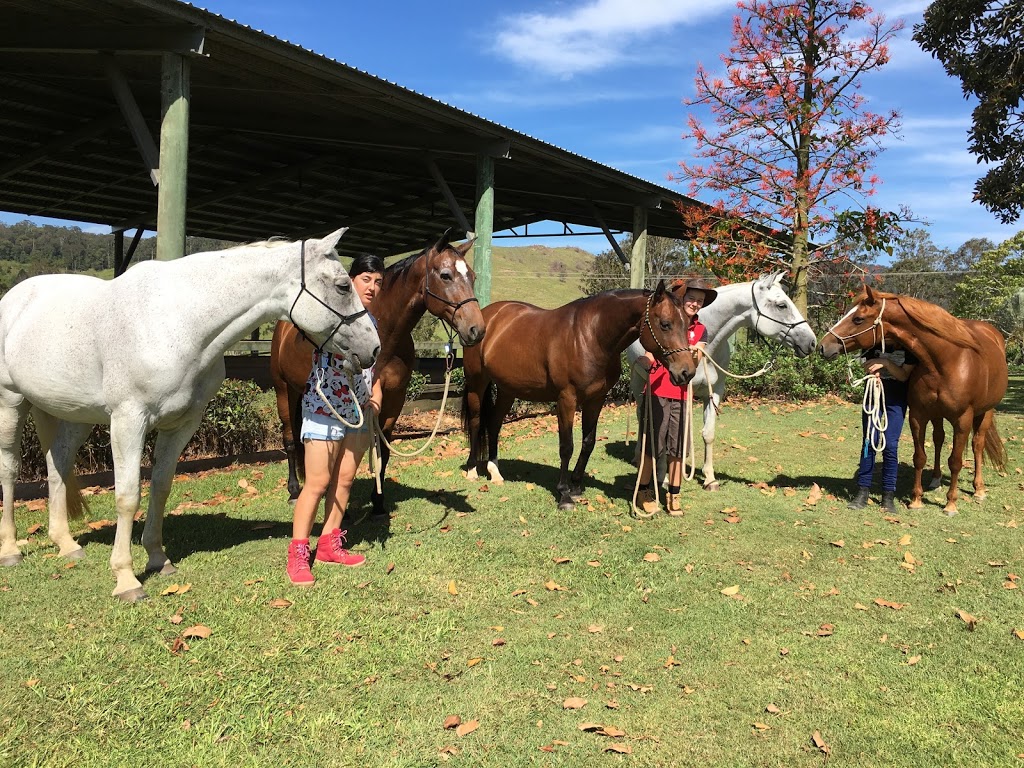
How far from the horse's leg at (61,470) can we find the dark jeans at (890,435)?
644 centimetres

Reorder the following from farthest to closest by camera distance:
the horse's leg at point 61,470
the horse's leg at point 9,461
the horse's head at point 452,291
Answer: the horse's head at point 452,291
the horse's leg at point 61,470
the horse's leg at point 9,461

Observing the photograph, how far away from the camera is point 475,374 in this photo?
7262 mm

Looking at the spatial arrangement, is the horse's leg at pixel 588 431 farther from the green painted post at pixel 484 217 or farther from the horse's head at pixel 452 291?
the green painted post at pixel 484 217

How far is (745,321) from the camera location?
705 centimetres

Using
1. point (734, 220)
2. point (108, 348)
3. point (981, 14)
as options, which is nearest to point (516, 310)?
point (108, 348)

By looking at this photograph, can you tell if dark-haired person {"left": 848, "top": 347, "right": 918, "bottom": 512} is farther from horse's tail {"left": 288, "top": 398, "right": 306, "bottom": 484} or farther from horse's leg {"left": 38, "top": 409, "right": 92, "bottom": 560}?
horse's leg {"left": 38, "top": 409, "right": 92, "bottom": 560}

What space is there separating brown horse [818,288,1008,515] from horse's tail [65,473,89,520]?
20.3ft

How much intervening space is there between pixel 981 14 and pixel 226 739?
20.2 m

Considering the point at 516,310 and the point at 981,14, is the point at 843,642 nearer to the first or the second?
the point at 516,310

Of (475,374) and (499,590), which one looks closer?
(499,590)

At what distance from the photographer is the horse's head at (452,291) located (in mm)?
4574

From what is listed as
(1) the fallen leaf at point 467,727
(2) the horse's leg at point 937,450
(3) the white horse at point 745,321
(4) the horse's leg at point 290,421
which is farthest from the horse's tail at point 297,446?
(2) the horse's leg at point 937,450

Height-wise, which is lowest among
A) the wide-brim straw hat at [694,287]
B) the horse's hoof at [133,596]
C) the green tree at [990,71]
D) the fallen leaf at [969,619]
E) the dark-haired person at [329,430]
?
the fallen leaf at [969,619]

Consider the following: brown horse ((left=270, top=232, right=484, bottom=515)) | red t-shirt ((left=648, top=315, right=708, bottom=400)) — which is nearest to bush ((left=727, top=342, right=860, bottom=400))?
red t-shirt ((left=648, top=315, right=708, bottom=400))
